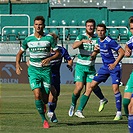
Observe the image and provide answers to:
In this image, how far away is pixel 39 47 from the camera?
11398 millimetres

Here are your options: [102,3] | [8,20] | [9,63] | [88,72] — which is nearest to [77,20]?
[102,3]

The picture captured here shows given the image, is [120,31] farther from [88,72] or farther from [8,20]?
[88,72]

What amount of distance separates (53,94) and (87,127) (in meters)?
1.67

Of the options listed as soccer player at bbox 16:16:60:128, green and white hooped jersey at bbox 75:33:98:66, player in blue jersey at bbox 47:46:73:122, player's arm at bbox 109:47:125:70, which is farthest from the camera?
green and white hooped jersey at bbox 75:33:98:66

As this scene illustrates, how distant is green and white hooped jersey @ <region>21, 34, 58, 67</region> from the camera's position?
1139cm

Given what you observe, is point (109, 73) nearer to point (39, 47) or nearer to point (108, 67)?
point (108, 67)

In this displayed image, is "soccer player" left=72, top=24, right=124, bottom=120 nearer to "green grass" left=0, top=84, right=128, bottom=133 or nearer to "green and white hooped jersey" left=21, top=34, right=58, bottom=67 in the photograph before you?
"green grass" left=0, top=84, right=128, bottom=133

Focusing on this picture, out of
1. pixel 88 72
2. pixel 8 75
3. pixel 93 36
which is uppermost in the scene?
pixel 93 36

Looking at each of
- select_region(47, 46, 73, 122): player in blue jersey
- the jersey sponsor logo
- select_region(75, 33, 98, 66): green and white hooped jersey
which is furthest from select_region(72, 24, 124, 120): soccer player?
the jersey sponsor logo

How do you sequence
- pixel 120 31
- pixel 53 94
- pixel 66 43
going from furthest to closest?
pixel 120 31
pixel 66 43
pixel 53 94

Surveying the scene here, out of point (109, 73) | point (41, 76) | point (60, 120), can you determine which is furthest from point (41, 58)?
point (109, 73)

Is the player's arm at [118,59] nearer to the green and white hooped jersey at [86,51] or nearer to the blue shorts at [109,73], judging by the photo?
the blue shorts at [109,73]

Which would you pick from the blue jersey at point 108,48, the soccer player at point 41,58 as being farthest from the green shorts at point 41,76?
the blue jersey at point 108,48

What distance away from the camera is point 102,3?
1389 inches
